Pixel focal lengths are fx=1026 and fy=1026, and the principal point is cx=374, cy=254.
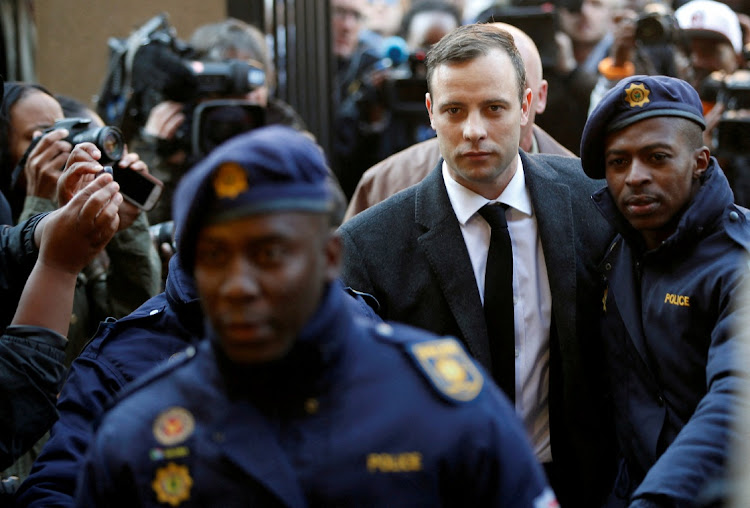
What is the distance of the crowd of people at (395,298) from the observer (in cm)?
166

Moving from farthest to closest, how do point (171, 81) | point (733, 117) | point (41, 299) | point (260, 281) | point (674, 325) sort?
1. point (733, 117)
2. point (171, 81)
3. point (674, 325)
4. point (41, 299)
5. point (260, 281)

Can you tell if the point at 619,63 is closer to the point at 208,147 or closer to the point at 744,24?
the point at 744,24

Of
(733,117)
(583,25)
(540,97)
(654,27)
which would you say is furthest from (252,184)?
(583,25)

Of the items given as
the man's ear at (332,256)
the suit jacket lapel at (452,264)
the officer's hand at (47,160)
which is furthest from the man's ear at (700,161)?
the officer's hand at (47,160)

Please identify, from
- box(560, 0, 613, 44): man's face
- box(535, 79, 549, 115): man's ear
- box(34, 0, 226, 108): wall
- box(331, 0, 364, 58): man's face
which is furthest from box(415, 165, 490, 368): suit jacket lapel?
box(331, 0, 364, 58): man's face

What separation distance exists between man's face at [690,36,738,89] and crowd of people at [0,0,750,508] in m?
0.02

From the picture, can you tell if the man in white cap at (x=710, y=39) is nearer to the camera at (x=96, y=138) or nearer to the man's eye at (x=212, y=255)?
the camera at (x=96, y=138)

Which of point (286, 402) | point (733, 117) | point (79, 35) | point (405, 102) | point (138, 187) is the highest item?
point (286, 402)

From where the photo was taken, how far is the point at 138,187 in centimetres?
354

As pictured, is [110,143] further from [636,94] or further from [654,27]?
[654,27]

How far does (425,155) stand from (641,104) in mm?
1745

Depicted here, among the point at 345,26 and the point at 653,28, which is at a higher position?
the point at 653,28

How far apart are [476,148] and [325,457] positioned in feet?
5.80

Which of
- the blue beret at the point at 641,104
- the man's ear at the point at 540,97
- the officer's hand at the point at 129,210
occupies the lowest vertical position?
the officer's hand at the point at 129,210
